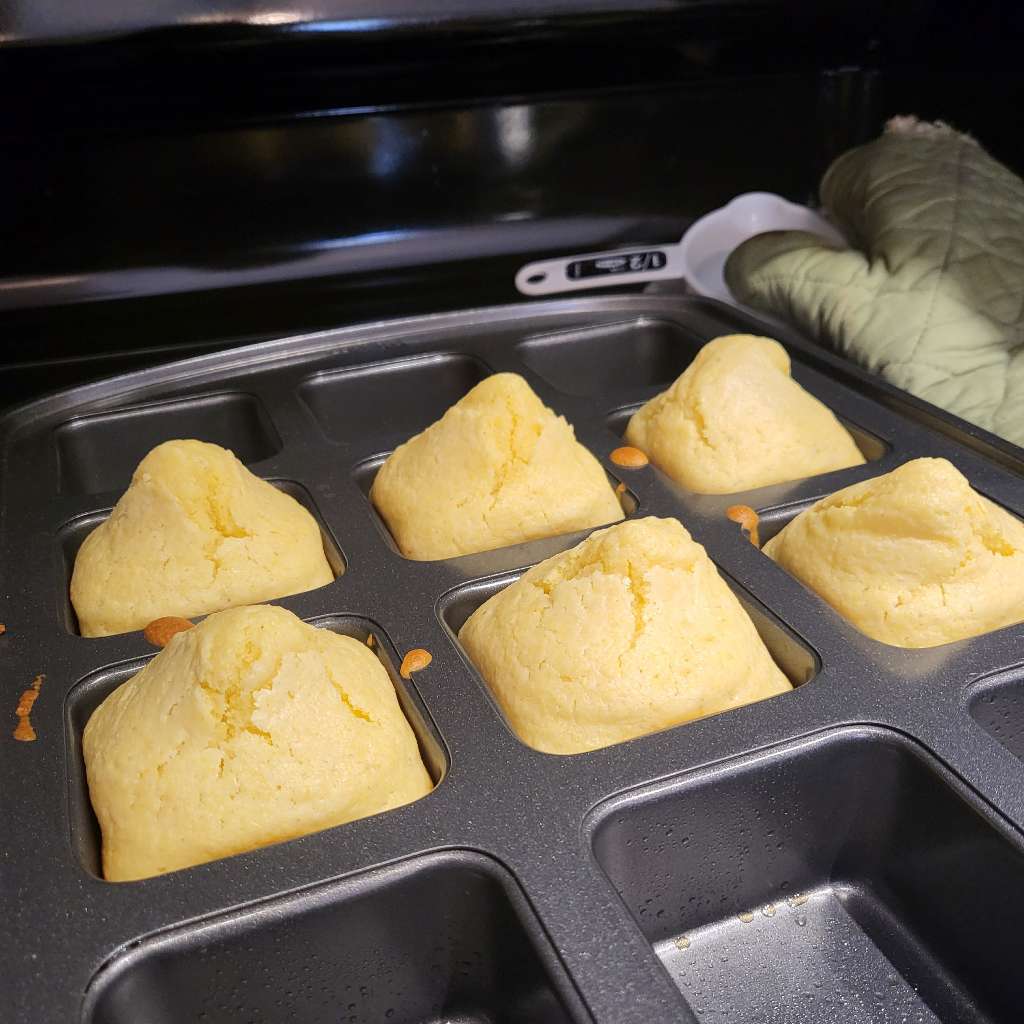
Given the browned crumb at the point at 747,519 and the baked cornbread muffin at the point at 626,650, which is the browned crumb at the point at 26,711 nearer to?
the baked cornbread muffin at the point at 626,650

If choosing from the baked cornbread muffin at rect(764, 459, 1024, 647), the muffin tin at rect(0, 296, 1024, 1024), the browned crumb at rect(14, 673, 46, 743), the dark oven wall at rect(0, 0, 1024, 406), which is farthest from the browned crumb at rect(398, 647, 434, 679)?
the dark oven wall at rect(0, 0, 1024, 406)

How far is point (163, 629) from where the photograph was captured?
1051mm

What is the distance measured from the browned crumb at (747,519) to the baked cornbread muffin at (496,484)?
0.52ft

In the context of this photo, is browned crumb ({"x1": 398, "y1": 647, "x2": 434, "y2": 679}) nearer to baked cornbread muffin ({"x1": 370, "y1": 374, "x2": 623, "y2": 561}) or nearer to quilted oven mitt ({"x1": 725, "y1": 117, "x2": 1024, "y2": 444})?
baked cornbread muffin ({"x1": 370, "y1": 374, "x2": 623, "y2": 561})

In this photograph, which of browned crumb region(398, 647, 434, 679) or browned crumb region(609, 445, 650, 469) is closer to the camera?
browned crumb region(398, 647, 434, 679)

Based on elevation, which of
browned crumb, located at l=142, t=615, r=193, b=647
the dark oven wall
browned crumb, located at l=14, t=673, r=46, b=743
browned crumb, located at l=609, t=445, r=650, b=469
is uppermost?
the dark oven wall

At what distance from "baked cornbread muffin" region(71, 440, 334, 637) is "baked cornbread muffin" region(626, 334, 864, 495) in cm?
51

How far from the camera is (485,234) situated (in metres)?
1.72

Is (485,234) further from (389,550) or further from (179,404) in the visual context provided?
(389,550)

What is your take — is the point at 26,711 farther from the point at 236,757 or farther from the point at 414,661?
the point at 414,661

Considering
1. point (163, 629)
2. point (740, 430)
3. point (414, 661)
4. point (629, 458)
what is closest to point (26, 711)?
point (163, 629)

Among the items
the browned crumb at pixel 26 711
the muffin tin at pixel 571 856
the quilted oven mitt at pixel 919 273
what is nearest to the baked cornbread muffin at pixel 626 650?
the muffin tin at pixel 571 856

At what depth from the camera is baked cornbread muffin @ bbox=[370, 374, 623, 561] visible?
1214 mm

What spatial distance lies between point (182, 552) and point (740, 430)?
0.71m
